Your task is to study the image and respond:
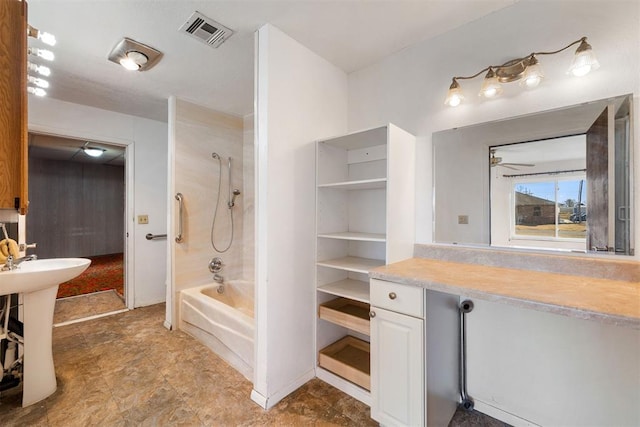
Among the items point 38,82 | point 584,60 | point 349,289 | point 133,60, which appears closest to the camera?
point 584,60

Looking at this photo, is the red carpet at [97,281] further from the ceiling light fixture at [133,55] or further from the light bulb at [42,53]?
the ceiling light fixture at [133,55]

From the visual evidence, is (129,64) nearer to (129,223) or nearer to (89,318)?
(129,223)

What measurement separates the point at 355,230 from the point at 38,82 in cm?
299

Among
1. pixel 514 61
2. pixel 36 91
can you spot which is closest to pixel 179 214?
pixel 36 91

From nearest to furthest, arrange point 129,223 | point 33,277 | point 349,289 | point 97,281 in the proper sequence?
1. point 33,277
2. point 349,289
3. point 129,223
4. point 97,281

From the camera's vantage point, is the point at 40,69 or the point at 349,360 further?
the point at 40,69

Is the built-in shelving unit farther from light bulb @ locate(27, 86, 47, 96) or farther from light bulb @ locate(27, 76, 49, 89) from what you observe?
light bulb @ locate(27, 86, 47, 96)

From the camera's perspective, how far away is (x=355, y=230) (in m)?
2.06

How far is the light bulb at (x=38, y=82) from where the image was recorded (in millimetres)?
2159

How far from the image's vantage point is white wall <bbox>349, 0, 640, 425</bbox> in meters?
1.17

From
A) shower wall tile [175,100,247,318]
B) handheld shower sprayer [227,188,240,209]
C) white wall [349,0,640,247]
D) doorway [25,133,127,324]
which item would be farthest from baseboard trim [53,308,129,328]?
white wall [349,0,640,247]

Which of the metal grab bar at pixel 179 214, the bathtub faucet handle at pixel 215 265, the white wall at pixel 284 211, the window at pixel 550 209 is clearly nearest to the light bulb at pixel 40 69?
the metal grab bar at pixel 179 214

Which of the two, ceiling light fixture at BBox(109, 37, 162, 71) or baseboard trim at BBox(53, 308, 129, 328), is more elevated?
ceiling light fixture at BBox(109, 37, 162, 71)

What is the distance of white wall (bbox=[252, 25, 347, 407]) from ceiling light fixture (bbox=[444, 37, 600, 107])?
92 cm
